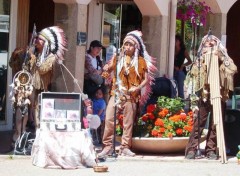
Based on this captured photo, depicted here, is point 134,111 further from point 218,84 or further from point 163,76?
point 163,76

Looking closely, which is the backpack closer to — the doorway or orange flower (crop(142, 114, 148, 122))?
orange flower (crop(142, 114, 148, 122))

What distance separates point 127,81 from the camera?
35.8 ft

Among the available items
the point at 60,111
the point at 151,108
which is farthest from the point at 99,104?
the point at 60,111

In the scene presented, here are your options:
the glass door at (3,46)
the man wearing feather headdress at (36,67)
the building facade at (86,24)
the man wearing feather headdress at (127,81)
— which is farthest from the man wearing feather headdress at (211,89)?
the glass door at (3,46)

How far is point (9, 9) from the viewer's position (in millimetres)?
13016

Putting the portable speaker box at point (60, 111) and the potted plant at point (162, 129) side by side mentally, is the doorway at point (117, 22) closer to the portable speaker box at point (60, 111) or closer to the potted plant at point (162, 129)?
the potted plant at point (162, 129)

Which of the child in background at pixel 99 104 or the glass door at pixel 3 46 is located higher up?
the glass door at pixel 3 46

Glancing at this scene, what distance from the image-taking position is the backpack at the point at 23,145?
1059 cm

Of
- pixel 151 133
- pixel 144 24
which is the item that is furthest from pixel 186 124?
pixel 144 24

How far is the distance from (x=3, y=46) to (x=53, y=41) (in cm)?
256

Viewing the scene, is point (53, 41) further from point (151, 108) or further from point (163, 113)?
point (163, 113)

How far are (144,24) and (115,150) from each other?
9.72 feet

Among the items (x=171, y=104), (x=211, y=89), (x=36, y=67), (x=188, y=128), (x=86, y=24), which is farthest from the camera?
(x=86, y=24)

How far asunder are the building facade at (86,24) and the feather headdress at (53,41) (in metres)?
0.80
